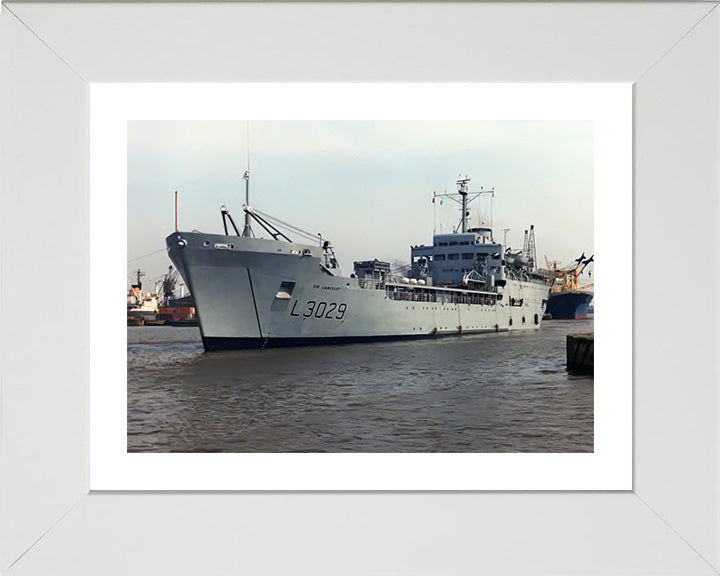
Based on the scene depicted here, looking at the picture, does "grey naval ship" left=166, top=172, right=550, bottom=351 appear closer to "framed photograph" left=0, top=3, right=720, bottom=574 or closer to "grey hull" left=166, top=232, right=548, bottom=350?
"grey hull" left=166, top=232, right=548, bottom=350

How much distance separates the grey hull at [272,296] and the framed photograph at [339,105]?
11.3 metres

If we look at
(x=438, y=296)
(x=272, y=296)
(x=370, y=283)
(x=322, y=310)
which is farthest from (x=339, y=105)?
(x=438, y=296)

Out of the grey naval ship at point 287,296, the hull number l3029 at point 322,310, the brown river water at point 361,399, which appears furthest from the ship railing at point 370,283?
the brown river water at point 361,399

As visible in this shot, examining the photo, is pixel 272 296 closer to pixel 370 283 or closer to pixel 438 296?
pixel 370 283

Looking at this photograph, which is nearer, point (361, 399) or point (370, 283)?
point (361, 399)

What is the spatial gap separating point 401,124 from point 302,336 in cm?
925

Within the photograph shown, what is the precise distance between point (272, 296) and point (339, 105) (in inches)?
450

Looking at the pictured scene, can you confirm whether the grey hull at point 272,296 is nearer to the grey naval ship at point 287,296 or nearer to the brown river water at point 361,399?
the grey naval ship at point 287,296

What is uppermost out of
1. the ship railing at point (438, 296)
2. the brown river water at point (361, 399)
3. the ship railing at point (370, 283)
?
the ship railing at point (370, 283)

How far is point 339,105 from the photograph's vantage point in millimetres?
2025

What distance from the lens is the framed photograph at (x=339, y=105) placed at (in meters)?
1.71
